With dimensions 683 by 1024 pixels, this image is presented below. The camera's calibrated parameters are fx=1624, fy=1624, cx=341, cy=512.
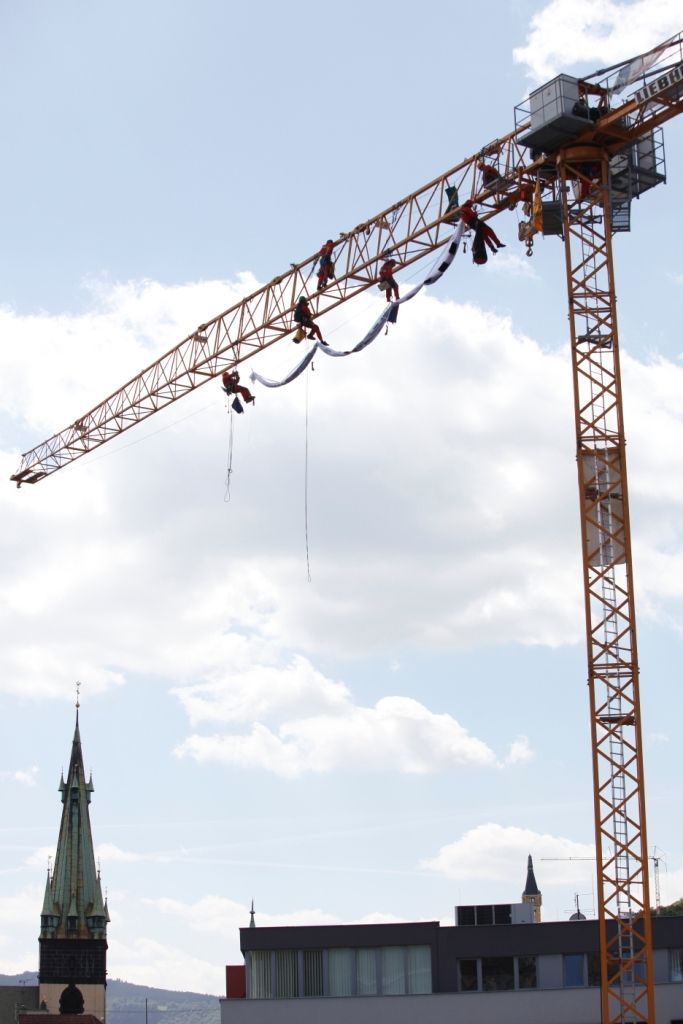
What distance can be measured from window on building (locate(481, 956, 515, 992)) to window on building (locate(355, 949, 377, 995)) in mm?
4551

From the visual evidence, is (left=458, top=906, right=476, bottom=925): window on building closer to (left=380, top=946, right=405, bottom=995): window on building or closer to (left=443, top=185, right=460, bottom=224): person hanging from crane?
(left=380, top=946, right=405, bottom=995): window on building

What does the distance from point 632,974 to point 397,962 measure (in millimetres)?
10817

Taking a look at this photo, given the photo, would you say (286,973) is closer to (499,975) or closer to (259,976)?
(259,976)

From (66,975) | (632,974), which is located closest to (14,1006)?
(66,975)

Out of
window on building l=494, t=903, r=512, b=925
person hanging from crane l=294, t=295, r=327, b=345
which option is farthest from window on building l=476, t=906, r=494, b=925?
person hanging from crane l=294, t=295, r=327, b=345

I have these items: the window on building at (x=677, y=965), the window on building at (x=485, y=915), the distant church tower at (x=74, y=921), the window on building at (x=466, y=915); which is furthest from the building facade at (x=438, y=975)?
the distant church tower at (x=74, y=921)

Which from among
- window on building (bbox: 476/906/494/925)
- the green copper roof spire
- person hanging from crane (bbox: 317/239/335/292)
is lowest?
window on building (bbox: 476/906/494/925)

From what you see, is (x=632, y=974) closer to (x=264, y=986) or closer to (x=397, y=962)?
(x=397, y=962)

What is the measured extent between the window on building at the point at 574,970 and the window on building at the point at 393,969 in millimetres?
6652

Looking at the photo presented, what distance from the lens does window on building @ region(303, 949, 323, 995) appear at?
67.4m

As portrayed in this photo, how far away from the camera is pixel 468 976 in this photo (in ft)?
216

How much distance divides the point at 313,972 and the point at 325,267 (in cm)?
3279

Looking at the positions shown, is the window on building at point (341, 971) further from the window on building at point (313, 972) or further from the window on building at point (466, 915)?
the window on building at point (466, 915)

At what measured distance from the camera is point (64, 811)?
634ft
